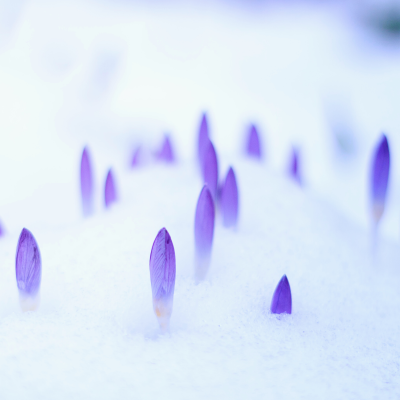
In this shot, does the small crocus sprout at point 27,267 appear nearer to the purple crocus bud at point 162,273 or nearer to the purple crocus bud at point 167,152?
the purple crocus bud at point 162,273

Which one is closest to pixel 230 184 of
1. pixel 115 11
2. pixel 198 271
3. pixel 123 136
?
pixel 198 271

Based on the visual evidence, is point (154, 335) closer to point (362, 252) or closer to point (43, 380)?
point (43, 380)

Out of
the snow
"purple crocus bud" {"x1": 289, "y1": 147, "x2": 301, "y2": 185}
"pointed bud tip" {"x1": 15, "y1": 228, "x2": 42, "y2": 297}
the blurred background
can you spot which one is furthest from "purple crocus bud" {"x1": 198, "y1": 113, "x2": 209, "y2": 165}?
the blurred background

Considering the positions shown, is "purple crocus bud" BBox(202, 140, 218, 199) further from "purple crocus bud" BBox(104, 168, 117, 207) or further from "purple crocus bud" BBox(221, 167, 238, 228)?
"purple crocus bud" BBox(104, 168, 117, 207)

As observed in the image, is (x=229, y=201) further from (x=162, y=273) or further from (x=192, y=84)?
(x=192, y=84)

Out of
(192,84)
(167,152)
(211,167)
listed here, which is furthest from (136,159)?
(192,84)
